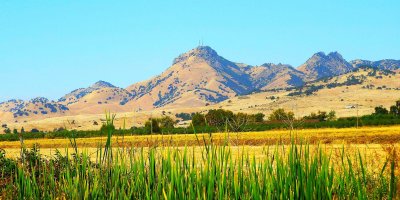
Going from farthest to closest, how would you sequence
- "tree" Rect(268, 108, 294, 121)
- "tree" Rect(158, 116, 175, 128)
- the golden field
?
"tree" Rect(158, 116, 175, 128), the golden field, "tree" Rect(268, 108, 294, 121)

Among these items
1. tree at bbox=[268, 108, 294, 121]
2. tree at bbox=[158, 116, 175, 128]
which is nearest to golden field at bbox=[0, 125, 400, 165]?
tree at bbox=[268, 108, 294, 121]

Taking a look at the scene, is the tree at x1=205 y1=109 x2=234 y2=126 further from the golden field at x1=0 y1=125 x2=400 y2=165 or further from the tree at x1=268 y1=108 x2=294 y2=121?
the tree at x1=268 y1=108 x2=294 y2=121

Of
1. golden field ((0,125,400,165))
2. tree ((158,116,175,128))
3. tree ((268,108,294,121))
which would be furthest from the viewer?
tree ((158,116,175,128))

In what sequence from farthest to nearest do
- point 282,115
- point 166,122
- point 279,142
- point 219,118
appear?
point 219,118
point 282,115
point 166,122
point 279,142

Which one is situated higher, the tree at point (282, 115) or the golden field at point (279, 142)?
the tree at point (282, 115)

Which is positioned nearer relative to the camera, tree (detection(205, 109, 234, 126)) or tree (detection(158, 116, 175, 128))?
tree (detection(205, 109, 234, 126))

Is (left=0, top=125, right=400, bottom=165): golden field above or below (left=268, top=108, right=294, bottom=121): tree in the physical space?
below

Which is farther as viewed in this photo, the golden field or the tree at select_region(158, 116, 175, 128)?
the tree at select_region(158, 116, 175, 128)

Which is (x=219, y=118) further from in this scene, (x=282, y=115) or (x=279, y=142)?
(x=279, y=142)

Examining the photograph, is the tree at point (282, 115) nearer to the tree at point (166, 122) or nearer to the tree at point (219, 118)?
the tree at point (219, 118)

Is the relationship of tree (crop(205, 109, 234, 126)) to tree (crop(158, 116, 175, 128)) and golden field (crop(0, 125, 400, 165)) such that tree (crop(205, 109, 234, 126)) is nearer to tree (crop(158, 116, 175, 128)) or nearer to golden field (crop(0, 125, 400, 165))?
golden field (crop(0, 125, 400, 165))

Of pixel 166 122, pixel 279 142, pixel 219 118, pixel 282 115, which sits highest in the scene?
pixel 219 118

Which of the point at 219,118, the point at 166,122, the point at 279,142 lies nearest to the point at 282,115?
the point at 166,122

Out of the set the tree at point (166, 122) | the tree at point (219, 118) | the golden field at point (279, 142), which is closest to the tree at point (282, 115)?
the golden field at point (279, 142)
